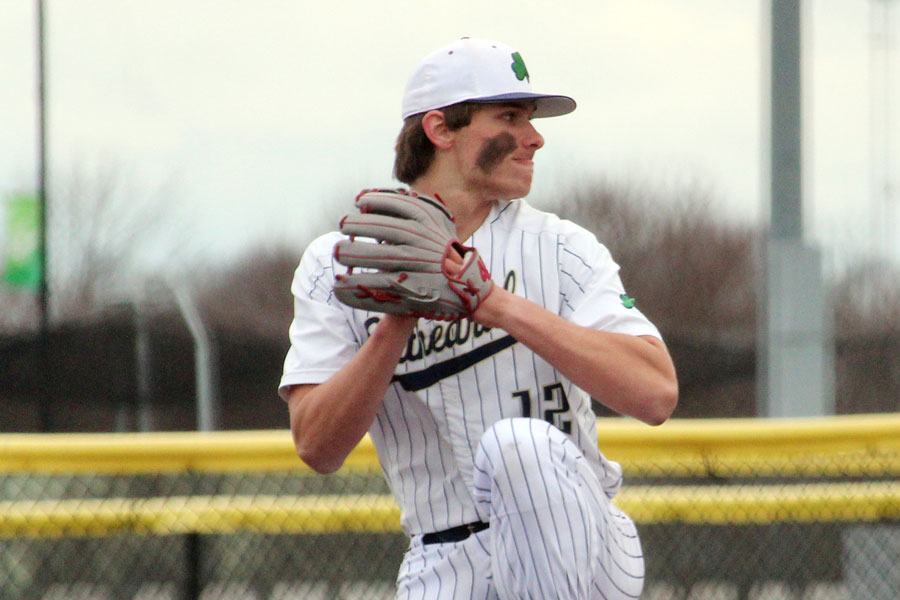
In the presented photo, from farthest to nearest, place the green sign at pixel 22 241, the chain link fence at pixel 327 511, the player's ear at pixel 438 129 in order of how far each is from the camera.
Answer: the green sign at pixel 22 241 → the chain link fence at pixel 327 511 → the player's ear at pixel 438 129

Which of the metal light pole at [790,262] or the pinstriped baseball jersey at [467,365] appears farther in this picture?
the metal light pole at [790,262]

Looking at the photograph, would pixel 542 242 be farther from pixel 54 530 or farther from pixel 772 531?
pixel 54 530

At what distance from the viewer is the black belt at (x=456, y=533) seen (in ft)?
7.70

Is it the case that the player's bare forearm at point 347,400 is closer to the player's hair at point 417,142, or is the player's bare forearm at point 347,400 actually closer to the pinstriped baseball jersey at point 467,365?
the pinstriped baseball jersey at point 467,365

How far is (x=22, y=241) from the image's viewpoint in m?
11.7

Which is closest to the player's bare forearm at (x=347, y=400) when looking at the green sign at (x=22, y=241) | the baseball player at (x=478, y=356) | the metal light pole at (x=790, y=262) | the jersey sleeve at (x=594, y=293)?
the baseball player at (x=478, y=356)

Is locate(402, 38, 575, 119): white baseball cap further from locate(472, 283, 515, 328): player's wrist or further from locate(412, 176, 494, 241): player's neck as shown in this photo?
→ locate(472, 283, 515, 328): player's wrist

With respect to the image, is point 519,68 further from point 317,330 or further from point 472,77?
point 317,330

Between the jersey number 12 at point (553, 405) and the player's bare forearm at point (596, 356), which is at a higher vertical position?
the player's bare forearm at point (596, 356)

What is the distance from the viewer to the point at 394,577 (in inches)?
128

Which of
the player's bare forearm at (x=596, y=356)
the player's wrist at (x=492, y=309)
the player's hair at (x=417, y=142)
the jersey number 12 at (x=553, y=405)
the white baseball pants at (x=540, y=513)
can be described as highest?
the player's hair at (x=417, y=142)

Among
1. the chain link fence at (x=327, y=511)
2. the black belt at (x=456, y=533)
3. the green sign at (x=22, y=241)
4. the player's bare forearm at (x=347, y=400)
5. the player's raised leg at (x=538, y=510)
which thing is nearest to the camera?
the player's raised leg at (x=538, y=510)

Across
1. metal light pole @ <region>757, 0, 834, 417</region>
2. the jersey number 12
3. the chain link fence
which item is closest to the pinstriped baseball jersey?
the jersey number 12

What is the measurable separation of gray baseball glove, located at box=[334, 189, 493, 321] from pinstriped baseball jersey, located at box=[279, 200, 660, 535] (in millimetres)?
283
